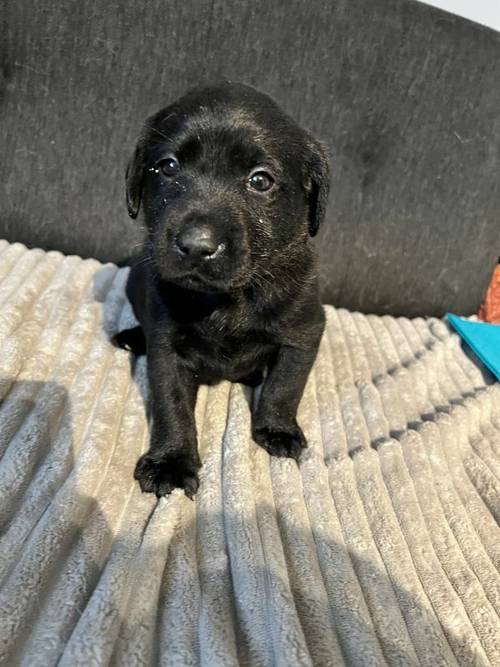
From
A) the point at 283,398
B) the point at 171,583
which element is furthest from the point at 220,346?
the point at 171,583

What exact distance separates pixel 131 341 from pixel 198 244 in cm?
76

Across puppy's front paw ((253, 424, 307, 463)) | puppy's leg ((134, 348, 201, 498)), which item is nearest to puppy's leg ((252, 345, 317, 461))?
puppy's front paw ((253, 424, 307, 463))

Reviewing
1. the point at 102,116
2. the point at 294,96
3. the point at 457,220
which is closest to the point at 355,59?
the point at 294,96

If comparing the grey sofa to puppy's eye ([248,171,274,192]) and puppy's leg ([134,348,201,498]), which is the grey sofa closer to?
puppy's leg ([134,348,201,498])

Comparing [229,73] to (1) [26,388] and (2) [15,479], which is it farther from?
(2) [15,479]

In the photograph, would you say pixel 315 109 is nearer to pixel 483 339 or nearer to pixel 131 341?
pixel 483 339

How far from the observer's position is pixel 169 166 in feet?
4.80

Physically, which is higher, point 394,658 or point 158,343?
point 158,343

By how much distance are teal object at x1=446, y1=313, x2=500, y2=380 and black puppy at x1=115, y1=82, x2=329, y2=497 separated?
2.87 feet

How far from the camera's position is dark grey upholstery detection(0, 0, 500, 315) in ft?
7.54

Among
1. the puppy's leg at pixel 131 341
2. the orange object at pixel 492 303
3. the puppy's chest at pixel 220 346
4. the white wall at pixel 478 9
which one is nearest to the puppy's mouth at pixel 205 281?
the puppy's chest at pixel 220 346

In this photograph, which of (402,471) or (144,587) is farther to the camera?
(402,471)

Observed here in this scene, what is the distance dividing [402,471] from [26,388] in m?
1.00

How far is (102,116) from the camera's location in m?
2.40
